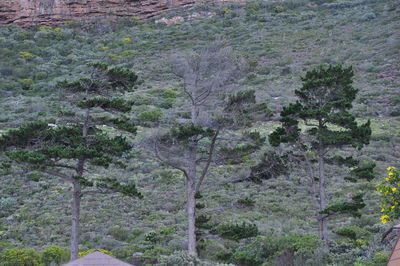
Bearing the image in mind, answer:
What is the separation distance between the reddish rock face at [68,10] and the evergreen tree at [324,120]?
56.0 meters

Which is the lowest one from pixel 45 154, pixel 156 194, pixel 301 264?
pixel 156 194

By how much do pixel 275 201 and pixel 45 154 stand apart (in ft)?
35.7

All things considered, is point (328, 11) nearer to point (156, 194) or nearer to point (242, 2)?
point (242, 2)

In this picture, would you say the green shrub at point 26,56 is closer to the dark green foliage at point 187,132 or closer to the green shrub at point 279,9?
the green shrub at point 279,9

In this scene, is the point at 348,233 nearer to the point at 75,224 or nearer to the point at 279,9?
the point at 75,224

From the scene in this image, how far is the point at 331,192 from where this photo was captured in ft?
68.4

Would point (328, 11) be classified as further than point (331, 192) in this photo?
Yes

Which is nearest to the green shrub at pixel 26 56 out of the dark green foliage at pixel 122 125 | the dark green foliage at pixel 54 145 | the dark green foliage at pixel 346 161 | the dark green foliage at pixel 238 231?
the dark green foliage at pixel 54 145

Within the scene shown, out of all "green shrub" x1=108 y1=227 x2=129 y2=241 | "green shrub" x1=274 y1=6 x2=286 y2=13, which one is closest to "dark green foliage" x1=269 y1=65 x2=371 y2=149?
"green shrub" x1=108 y1=227 x2=129 y2=241

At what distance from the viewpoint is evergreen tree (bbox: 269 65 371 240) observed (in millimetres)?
14391

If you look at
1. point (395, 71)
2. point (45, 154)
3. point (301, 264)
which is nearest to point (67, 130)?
point (45, 154)

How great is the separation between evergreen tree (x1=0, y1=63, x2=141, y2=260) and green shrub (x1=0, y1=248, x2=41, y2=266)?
1.99 m

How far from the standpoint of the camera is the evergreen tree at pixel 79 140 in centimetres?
1297

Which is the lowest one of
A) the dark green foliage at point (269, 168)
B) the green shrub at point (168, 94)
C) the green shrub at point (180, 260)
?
the green shrub at point (168, 94)
